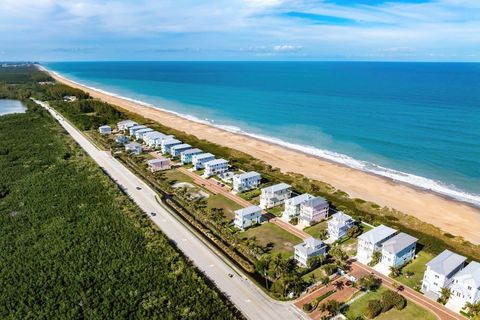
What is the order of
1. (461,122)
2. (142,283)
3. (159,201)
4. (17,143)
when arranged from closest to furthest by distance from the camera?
1. (142,283)
2. (159,201)
3. (17,143)
4. (461,122)

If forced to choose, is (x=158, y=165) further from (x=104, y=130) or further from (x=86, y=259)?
(x=104, y=130)

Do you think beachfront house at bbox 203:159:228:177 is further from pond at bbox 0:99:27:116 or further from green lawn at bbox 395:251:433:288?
pond at bbox 0:99:27:116

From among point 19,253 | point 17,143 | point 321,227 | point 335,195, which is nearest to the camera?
point 19,253

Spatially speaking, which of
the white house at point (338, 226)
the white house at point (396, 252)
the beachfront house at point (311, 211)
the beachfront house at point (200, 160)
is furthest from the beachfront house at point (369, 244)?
the beachfront house at point (200, 160)

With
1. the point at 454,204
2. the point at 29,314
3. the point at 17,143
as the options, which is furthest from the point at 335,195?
the point at 17,143

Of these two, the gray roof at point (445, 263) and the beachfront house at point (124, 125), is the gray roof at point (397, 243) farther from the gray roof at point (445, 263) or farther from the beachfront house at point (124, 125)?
the beachfront house at point (124, 125)

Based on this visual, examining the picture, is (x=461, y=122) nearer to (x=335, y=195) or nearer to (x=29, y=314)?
(x=335, y=195)
